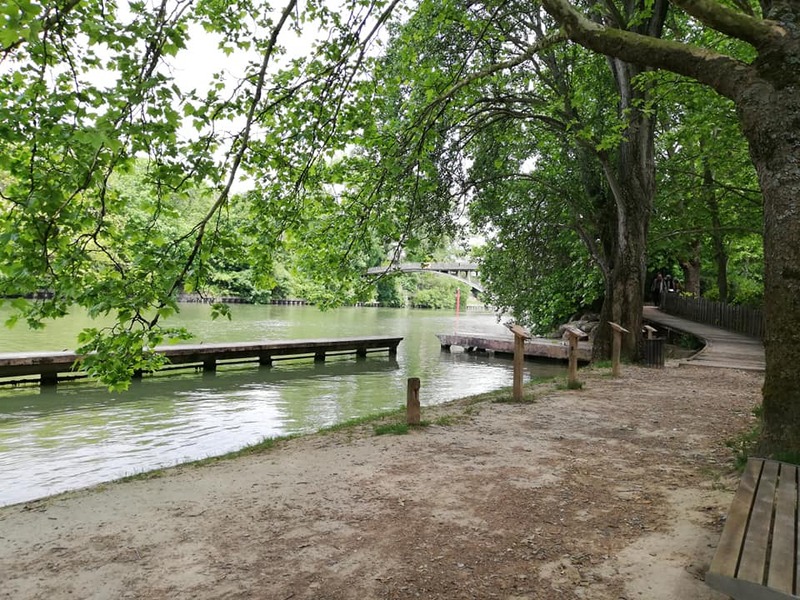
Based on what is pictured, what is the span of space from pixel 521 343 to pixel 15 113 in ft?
23.3

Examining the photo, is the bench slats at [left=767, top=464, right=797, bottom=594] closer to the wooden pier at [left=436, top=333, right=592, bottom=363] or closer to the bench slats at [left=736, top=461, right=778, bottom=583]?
the bench slats at [left=736, top=461, right=778, bottom=583]

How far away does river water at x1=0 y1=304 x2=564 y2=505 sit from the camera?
768 centimetres

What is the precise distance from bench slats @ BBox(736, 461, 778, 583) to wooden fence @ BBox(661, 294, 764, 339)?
16.9 meters

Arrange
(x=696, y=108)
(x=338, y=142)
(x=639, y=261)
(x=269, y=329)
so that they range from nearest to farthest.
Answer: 1. (x=338, y=142)
2. (x=696, y=108)
3. (x=639, y=261)
4. (x=269, y=329)

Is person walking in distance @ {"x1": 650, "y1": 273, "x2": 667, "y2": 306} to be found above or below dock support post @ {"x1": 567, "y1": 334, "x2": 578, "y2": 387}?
above

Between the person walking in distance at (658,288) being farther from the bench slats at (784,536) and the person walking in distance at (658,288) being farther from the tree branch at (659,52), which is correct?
the bench slats at (784,536)

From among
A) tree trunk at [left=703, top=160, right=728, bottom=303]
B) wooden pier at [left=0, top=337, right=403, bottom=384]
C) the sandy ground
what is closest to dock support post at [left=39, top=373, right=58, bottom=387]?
wooden pier at [left=0, top=337, right=403, bottom=384]

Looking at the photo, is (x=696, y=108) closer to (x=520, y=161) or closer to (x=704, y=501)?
(x=520, y=161)

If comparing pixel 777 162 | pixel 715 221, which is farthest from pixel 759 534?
pixel 715 221

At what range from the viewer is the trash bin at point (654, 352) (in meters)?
13.6

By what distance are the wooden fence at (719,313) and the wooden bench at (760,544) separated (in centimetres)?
1697

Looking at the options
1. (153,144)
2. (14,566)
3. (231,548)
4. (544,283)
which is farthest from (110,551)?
(544,283)

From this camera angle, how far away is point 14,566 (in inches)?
142

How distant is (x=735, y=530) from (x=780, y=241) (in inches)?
104
